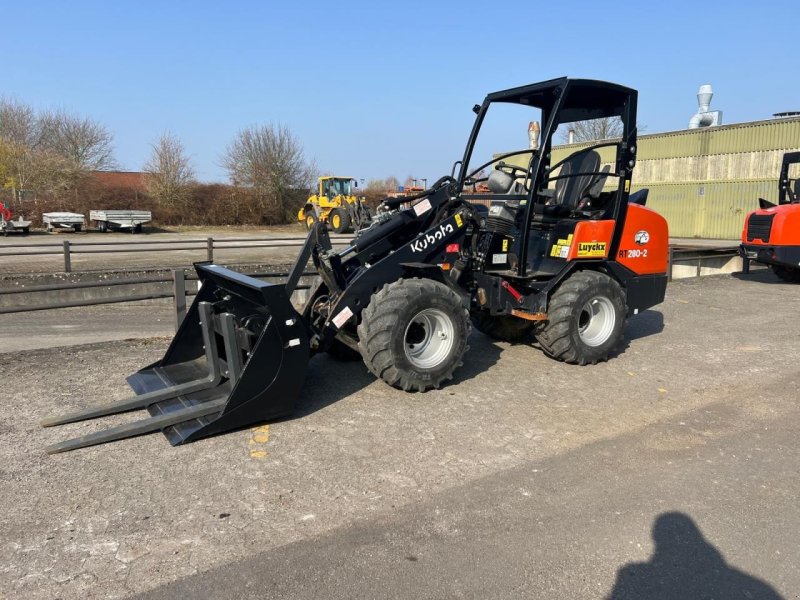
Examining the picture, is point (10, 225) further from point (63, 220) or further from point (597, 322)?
point (597, 322)

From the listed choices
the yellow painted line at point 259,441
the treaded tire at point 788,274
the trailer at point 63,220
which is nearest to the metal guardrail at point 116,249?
the yellow painted line at point 259,441

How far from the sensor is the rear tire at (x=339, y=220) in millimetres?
30500

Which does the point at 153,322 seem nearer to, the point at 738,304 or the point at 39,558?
the point at 39,558

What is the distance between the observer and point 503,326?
7273mm

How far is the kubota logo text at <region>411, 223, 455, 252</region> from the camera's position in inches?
223

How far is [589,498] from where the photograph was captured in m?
3.64

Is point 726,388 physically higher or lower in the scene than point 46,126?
lower

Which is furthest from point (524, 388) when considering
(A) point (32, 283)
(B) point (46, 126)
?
(B) point (46, 126)

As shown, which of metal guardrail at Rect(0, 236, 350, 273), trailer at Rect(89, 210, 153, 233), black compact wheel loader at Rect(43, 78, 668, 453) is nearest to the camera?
black compact wheel loader at Rect(43, 78, 668, 453)

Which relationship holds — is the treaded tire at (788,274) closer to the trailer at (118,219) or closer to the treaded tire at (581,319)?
the treaded tire at (581,319)

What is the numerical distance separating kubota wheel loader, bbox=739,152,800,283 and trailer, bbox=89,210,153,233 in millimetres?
29103

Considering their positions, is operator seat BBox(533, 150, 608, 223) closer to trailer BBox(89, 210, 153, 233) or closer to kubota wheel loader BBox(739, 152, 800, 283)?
kubota wheel loader BBox(739, 152, 800, 283)

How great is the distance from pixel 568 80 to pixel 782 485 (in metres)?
4.05

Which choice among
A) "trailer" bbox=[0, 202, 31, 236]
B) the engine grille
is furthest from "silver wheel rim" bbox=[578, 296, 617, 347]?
"trailer" bbox=[0, 202, 31, 236]
